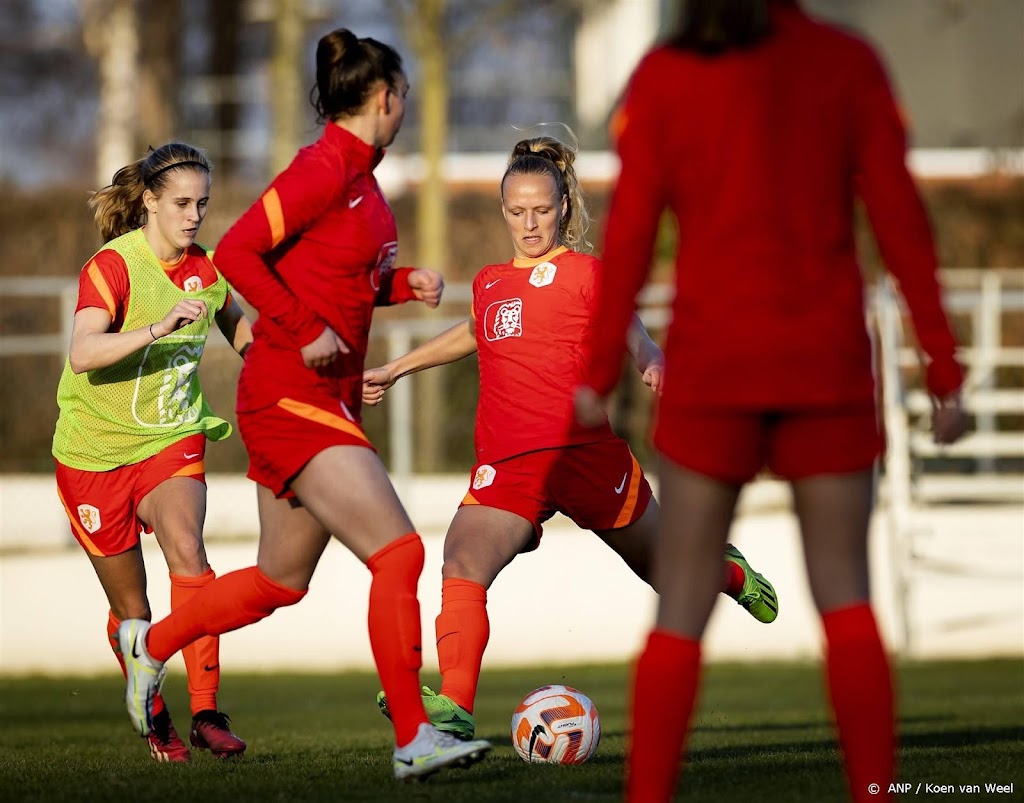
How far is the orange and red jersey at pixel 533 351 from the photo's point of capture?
5.80 meters

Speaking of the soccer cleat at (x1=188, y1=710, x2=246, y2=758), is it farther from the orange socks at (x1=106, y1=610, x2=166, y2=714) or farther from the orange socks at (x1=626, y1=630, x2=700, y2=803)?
the orange socks at (x1=626, y1=630, x2=700, y2=803)

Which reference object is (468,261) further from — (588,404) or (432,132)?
(588,404)

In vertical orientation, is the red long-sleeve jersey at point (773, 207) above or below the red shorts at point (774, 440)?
above

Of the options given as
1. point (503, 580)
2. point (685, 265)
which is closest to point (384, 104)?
point (685, 265)

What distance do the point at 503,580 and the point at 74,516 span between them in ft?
25.1

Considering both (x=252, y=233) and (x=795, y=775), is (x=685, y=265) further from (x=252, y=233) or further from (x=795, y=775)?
(x=795, y=775)

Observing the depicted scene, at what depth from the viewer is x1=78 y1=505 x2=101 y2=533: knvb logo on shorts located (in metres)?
6.08

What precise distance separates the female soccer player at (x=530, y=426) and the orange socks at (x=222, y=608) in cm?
68

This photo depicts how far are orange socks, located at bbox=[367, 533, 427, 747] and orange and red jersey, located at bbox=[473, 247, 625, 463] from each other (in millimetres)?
1116

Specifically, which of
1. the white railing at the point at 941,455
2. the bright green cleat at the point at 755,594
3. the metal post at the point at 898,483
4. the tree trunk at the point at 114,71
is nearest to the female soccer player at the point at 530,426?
the bright green cleat at the point at 755,594

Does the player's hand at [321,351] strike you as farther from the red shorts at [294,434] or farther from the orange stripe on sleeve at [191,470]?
the orange stripe on sleeve at [191,470]

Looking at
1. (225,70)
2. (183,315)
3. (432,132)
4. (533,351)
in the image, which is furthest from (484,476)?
(225,70)

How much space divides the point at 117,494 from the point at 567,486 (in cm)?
162

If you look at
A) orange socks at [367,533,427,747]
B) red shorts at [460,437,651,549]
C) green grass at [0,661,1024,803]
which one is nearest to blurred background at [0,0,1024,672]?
green grass at [0,661,1024,803]
